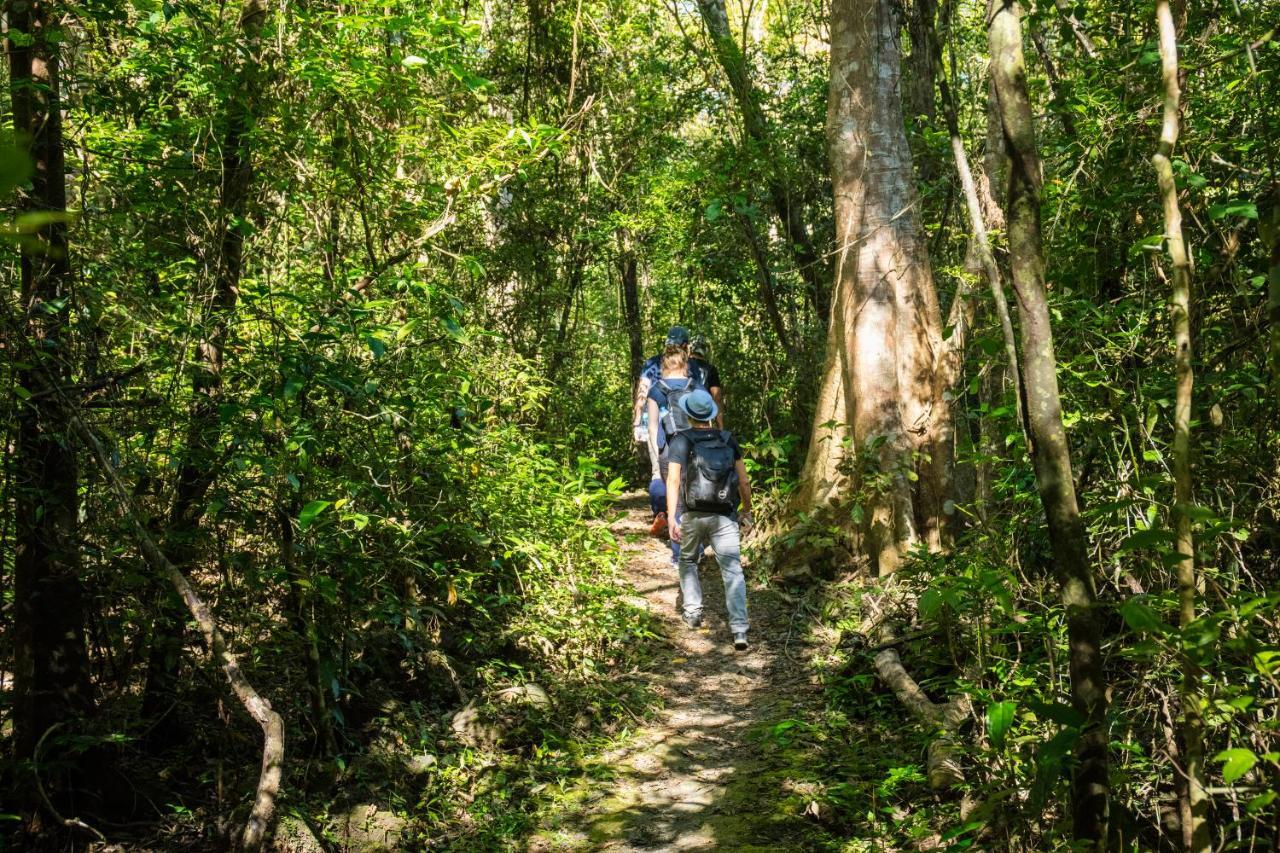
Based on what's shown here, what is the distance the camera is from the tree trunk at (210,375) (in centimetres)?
473

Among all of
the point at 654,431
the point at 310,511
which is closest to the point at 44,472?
the point at 310,511

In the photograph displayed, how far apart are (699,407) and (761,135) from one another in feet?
14.3

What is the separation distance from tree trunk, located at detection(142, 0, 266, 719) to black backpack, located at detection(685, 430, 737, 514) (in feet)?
11.6

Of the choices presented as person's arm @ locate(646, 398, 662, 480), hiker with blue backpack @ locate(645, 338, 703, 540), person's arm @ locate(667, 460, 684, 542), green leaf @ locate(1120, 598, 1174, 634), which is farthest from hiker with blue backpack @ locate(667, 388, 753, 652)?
green leaf @ locate(1120, 598, 1174, 634)

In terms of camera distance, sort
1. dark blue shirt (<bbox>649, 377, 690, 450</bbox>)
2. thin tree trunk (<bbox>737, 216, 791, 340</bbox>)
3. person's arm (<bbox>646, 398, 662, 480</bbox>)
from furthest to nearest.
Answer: thin tree trunk (<bbox>737, 216, 791, 340</bbox>), person's arm (<bbox>646, 398, 662, 480</bbox>), dark blue shirt (<bbox>649, 377, 690, 450</bbox>)

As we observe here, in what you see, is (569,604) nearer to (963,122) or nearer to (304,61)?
(304,61)

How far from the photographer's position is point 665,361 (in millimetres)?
9258

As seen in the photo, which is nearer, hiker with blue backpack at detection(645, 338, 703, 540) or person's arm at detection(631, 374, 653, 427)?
hiker with blue backpack at detection(645, 338, 703, 540)

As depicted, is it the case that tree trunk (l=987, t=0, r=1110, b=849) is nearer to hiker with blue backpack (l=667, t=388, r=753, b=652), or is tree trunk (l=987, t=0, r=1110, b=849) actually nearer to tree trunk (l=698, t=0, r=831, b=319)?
hiker with blue backpack (l=667, t=388, r=753, b=652)

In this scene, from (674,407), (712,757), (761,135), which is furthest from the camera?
(761,135)

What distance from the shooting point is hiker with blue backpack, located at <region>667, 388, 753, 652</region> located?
23.9ft

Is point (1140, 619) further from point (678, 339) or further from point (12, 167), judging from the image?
point (678, 339)

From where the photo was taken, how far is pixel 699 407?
7473 millimetres

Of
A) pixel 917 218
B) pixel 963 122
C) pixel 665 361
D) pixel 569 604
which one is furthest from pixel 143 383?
pixel 963 122
